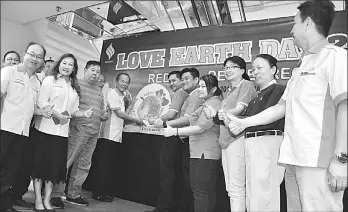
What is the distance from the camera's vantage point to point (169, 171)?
2785 millimetres

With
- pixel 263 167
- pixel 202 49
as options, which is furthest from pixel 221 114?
pixel 202 49

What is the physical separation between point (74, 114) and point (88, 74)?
629mm

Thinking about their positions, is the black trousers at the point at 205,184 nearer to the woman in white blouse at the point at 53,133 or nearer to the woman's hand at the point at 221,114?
the woman's hand at the point at 221,114

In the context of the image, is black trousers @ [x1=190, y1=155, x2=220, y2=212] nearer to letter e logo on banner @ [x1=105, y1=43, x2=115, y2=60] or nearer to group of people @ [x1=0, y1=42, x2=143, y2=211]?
group of people @ [x1=0, y1=42, x2=143, y2=211]

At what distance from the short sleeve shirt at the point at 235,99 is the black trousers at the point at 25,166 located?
154 cm

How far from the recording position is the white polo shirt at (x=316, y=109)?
45.3 inches

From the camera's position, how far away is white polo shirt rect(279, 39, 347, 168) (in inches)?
45.3

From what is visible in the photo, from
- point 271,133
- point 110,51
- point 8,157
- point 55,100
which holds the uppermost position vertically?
point 110,51

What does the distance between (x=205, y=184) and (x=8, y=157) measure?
144cm

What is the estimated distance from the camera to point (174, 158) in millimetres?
2785

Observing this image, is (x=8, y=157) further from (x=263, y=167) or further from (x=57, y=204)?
(x=263, y=167)

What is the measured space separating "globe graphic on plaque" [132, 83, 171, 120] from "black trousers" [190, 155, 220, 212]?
1.38 meters

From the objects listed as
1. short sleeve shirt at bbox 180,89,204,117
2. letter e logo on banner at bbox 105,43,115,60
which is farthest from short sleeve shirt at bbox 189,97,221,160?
letter e logo on banner at bbox 105,43,115,60

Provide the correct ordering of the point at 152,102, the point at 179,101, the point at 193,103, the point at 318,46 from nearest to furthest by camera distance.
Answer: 1. the point at 318,46
2. the point at 193,103
3. the point at 179,101
4. the point at 152,102
